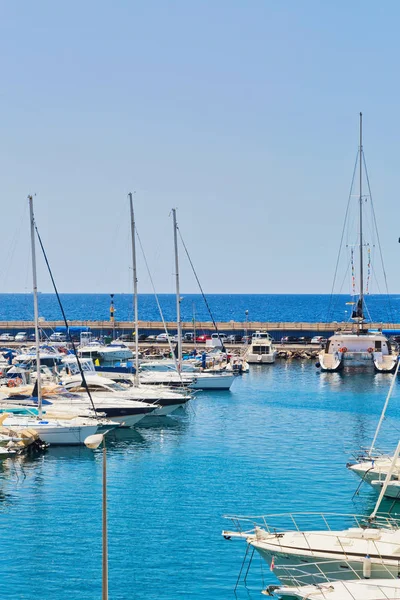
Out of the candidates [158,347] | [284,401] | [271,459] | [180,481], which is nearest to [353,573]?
[180,481]

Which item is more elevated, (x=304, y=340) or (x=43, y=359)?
(x=304, y=340)

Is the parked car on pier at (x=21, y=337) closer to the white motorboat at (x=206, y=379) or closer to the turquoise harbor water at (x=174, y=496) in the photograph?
the white motorboat at (x=206, y=379)

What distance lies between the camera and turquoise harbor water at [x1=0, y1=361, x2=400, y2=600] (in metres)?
28.5

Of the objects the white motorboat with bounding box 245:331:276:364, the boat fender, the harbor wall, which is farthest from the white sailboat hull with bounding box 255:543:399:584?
the harbor wall

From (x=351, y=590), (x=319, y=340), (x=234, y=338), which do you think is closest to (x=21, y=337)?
(x=234, y=338)

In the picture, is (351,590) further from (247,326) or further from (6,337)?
(6,337)

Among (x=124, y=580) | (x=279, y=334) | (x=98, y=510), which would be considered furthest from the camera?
(x=279, y=334)

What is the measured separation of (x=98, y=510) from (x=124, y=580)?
26.6 ft

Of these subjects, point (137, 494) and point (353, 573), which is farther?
point (137, 494)

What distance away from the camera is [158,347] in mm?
106500

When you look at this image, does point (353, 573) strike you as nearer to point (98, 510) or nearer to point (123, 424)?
point (98, 510)

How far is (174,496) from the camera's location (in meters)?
38.5

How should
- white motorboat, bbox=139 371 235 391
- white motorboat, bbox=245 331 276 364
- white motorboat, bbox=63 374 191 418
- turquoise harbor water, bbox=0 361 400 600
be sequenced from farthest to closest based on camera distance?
white motorboat, bbox=245 331 276 364 < white motorboat, bbox=139 371 235 391 < white motorboat, bbox=63 374 191 418 < turquoise harbor water, bbox=0 361 400 600

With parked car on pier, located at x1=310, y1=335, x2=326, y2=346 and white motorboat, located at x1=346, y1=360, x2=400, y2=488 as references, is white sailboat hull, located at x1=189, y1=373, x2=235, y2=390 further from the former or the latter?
white motorboat, located at x1=346, y1=360, x2=400, y2=488
